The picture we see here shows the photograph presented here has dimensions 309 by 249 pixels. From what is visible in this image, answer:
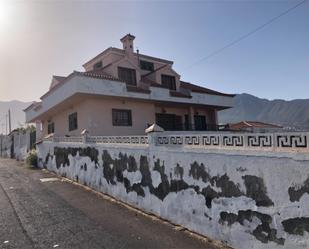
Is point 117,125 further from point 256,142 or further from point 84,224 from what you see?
point 256,142

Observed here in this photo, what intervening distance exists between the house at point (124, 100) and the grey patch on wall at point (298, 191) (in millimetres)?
12143

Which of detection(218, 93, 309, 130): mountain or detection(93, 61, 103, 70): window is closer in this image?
detection(93, 61, 103, 70): window

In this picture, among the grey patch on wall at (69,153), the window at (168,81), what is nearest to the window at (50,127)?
the grey patch on wall at (69,153)

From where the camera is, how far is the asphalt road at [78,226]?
19.3 ft

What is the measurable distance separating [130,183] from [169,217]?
208 cm

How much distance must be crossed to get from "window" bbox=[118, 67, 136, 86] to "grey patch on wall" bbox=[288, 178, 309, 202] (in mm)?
14782

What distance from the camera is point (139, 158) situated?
8.38 meters

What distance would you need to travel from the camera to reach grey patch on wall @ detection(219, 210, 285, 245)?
15.5 feet

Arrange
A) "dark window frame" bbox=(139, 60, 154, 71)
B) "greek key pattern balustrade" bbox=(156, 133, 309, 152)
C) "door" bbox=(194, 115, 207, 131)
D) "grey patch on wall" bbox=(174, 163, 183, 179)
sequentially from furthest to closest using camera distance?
"door" bbox=(194, 115, 207, 131) < "dark window frame" bbox=(139, 60, 154, 71) < "grey patch on wall" bbox=(174, 163, 183, 179) < "greek key pattern balustrade" bbox=(156, 133, 309, 152)

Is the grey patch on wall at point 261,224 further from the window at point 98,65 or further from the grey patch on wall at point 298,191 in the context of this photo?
the window at point 98,65

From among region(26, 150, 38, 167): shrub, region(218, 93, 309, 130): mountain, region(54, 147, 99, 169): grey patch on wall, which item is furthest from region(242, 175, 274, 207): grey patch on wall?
region(218, 93, 309, 130): mountain

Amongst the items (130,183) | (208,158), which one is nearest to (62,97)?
(130,183)

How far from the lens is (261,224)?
195 inches

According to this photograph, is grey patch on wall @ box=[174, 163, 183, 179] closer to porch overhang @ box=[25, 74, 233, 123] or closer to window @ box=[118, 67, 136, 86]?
porch overhang @ box=[25, 74, 233, 123]
